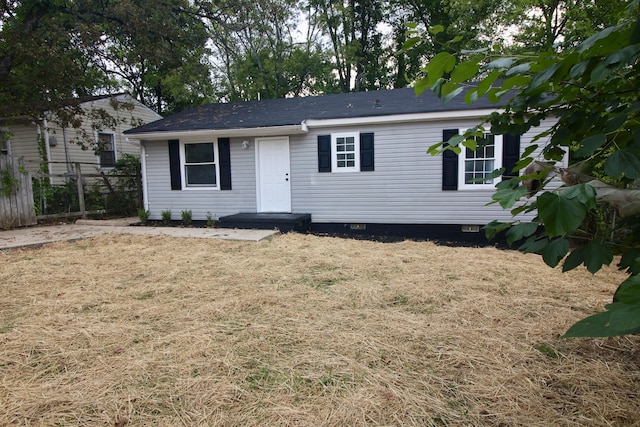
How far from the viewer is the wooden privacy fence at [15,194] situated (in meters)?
7.93

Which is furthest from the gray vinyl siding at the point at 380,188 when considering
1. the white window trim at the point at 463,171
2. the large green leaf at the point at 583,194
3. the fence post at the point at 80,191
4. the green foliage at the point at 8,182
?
the large green leaf at the point at 583,194

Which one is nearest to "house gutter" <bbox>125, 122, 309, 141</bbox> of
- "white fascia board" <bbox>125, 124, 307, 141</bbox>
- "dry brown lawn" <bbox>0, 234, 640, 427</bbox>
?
"white fascia board" <bbox>125, 124, 307, 141</bbox>

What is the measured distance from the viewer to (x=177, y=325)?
2.91 metres

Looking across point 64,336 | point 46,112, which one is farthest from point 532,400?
point 46,112

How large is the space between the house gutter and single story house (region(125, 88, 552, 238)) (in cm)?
2

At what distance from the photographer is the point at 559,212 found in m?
0.91

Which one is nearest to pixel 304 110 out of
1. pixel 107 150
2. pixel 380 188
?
pixel 380 188

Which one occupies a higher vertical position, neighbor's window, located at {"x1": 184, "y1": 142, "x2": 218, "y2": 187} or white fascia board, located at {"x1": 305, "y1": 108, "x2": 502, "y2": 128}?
white fascia board, located at {"x1": 305, "y1": 108, "x2": 502, "y2": 128}

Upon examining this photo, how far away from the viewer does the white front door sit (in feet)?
27.7

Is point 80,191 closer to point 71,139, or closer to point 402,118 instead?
point 71,139

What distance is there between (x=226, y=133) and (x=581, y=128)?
7.90m

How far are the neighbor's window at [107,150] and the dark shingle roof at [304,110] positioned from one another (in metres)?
4.50

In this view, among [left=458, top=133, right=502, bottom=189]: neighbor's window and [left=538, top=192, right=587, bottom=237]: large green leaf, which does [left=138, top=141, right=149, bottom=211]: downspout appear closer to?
[left=458, top=133, right=502, bottom=189]: neighbor's window

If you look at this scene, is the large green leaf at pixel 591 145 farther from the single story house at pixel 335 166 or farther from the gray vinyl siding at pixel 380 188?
the gray vinyl siding at pixel 380 188
